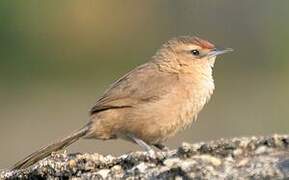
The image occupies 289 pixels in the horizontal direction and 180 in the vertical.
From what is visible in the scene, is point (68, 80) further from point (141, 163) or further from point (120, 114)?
point (141, 163)

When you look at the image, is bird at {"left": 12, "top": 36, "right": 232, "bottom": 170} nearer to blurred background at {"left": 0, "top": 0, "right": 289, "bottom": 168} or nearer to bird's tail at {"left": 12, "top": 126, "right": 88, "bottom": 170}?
bird's tail at {"left": 12, "top": 126, "right": 88, "bottom": 170}

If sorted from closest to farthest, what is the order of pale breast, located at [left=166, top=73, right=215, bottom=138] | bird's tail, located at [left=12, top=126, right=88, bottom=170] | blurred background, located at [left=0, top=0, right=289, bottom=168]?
bird's tail, located at [left=12, top=126, right=88, bottom=170] → pale breast, located at [left=166, top=73, right=215, bottom=138] → blurred background, located at [left=0, top=0, right=289, bottom=168]

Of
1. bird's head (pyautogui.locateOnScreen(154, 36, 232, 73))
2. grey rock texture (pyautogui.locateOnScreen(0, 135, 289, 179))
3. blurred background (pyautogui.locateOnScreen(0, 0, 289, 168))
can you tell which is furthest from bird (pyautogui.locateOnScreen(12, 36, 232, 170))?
blurred background (pyautogui.locateOnScreen(0, 0, 289, 168))

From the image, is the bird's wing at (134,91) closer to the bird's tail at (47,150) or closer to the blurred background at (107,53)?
the bird's tail at (47,150)

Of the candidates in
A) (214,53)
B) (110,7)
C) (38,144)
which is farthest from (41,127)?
(214,53)

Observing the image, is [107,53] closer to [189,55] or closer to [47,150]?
[189,55]

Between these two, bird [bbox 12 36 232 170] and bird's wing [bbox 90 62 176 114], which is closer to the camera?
bird [bbox 12 36 232 170]

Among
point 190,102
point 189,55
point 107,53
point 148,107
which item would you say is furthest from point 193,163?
point 107,53
